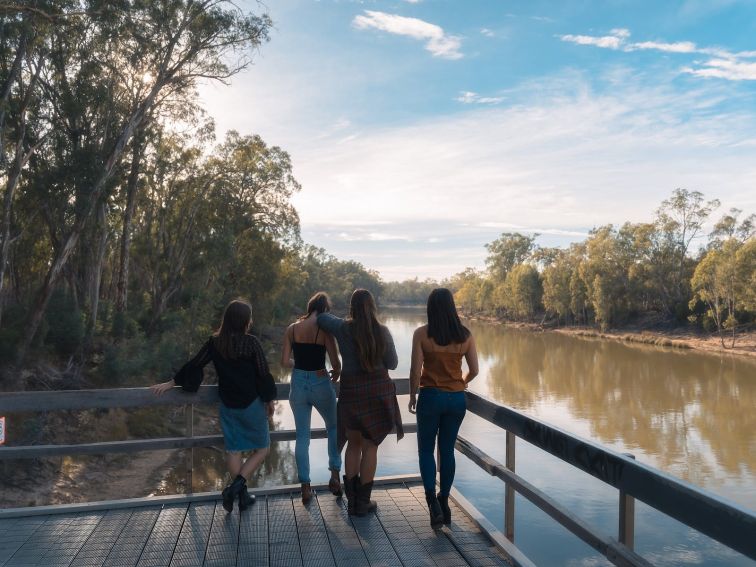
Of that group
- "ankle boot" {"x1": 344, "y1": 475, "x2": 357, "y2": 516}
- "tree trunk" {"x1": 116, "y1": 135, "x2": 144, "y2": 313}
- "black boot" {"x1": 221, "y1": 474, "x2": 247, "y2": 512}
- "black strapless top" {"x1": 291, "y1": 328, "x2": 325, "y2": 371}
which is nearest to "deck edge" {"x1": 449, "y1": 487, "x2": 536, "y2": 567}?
"ankle boot" {"x1": 344, "y1": 475, "x2": 357, "y2": 516}

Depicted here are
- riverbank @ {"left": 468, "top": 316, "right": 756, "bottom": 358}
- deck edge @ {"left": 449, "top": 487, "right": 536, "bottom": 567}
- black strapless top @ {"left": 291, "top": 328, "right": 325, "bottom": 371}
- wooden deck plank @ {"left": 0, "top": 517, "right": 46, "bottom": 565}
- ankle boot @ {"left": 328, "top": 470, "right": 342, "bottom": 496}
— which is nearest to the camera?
deck edge @ {"left": 449, "top": 487, "right": 536, "bottom": 567}

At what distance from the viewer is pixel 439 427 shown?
385 cm

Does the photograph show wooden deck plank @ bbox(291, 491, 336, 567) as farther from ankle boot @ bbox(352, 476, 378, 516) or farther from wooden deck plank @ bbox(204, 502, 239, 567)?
wooden deck plank @ bbox(204, 502, 239, 567)

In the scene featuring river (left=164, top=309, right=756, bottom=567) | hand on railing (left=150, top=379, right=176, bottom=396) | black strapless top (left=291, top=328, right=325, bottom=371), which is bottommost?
river (left=164, top=309, right=756, bottom=567)

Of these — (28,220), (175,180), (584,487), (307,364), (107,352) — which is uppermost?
(175,180)

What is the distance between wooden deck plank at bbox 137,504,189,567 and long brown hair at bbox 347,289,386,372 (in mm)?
1490

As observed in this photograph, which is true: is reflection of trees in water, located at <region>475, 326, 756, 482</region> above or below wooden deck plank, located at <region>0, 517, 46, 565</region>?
below

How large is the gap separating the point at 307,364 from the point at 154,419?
15288mm

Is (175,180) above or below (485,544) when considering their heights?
above

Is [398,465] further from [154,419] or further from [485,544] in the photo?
[485,544]

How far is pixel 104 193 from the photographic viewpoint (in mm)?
16609

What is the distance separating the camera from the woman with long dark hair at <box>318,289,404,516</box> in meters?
3.91

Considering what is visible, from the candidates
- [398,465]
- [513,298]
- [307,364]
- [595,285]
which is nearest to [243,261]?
[398,465]

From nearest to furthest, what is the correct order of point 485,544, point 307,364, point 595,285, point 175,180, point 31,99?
1. point 485,544
2. point 307,364
3. point 31,99
4. point 175,180
5. point 595,285
